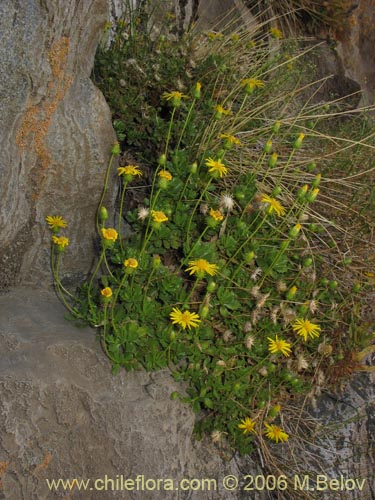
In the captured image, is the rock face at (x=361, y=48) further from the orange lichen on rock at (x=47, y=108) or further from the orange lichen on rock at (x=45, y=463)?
the orange lichen on rock at (x=45, y=463)

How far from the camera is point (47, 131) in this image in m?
2.54

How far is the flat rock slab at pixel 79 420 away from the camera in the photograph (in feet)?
6.72

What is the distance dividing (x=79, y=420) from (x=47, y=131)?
118 centimetres

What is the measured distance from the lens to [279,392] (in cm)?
263

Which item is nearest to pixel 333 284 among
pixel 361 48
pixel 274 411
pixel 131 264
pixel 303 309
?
pixel 303 309

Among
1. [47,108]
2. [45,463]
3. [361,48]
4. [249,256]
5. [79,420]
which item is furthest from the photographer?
[361,48]

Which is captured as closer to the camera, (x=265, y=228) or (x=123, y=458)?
(x=123, y=458)

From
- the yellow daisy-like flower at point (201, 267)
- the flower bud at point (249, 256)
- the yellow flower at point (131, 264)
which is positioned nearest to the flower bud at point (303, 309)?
the flower bud at point (249, 256)

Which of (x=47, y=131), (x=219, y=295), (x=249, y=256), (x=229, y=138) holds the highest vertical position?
(x=47, y=131)

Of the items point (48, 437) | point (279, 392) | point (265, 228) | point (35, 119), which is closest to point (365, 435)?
point (279, 392)

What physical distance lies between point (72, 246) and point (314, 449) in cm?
139

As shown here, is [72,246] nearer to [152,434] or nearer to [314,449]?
[152,434]

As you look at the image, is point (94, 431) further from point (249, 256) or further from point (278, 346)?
point (249, 256)

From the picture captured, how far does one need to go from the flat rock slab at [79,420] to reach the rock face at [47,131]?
0.31 m
